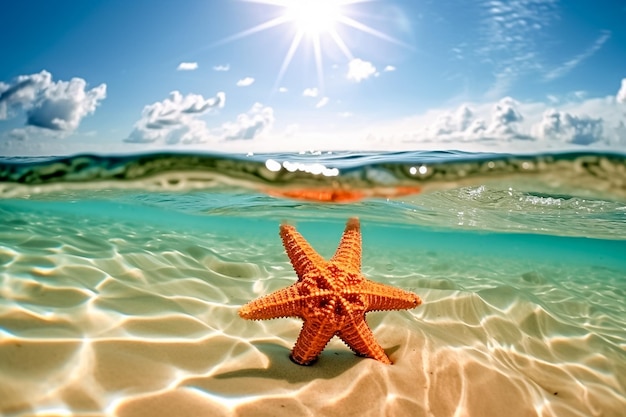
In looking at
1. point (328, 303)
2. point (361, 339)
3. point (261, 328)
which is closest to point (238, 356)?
point (261, 328)

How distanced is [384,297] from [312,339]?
875 mm

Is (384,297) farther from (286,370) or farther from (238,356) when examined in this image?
(238,356)

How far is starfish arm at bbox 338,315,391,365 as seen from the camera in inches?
149

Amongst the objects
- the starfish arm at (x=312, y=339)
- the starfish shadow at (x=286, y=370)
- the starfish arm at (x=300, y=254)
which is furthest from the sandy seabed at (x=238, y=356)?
the starfish arm at (x=300, y=254)

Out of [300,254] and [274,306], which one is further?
[300,254]

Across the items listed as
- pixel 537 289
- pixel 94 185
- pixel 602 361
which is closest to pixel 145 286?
pixel 94 185

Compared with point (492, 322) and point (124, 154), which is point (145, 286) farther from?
point (492, 322)

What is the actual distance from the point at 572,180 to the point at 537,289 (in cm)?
641

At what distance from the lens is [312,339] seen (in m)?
3.67

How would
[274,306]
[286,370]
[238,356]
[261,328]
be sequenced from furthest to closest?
[261,328]
[238,356]
[286,370]
[274,306]

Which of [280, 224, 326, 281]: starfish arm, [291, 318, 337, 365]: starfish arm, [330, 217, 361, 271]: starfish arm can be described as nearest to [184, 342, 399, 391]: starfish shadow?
[291, 318, 337, 365]: starfish arm

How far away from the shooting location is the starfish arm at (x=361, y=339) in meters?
3.78

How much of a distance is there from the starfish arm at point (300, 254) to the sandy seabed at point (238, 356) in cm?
104

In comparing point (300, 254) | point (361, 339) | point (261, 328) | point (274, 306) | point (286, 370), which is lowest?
point (261, 328)
